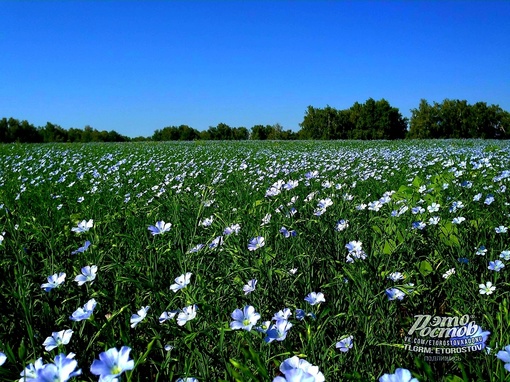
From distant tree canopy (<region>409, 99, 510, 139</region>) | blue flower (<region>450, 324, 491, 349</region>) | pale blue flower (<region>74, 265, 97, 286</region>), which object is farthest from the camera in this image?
distant tree canopy (<region>409, 99, 510, 139</region>)

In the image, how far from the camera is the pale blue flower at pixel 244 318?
1.32 m

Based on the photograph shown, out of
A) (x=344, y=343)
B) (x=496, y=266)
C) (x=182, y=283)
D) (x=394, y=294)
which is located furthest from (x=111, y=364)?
(x=496, y=266)

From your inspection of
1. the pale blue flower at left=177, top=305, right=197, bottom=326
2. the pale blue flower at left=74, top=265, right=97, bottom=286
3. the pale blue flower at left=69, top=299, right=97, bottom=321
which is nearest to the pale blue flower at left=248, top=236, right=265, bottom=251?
the pale blue flower at left=177, top=305, right=197, bottom=326

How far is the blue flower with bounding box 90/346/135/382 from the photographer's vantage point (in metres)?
0.92

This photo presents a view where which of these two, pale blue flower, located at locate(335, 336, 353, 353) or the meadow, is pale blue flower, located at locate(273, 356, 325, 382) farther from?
pale blue flower, located at locate(335, 336, 353, 353)

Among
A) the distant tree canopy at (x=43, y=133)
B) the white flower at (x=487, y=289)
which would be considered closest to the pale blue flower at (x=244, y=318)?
the white flower at (x=487, y=289)

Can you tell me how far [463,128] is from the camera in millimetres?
65812

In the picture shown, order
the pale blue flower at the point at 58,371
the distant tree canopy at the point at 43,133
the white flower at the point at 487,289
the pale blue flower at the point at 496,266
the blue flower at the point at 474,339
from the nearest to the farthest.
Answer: the pale blue flower at the point at 58,371 → the blue flower at the point at 474,339 → the white flower at the point at 487,289 → the pale blue flower at the point at 496,266 → the distant tree canopy at the point at 43,133

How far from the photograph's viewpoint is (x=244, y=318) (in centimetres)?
137

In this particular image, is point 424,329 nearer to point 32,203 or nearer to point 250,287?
point 250,287

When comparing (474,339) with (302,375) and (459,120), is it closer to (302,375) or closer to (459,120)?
(302,375)

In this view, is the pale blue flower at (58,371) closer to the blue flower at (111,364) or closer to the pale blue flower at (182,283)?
the blue flower at (111,364)

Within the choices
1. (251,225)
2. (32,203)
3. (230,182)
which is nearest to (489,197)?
(251,225)

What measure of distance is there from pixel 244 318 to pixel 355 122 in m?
77.2
